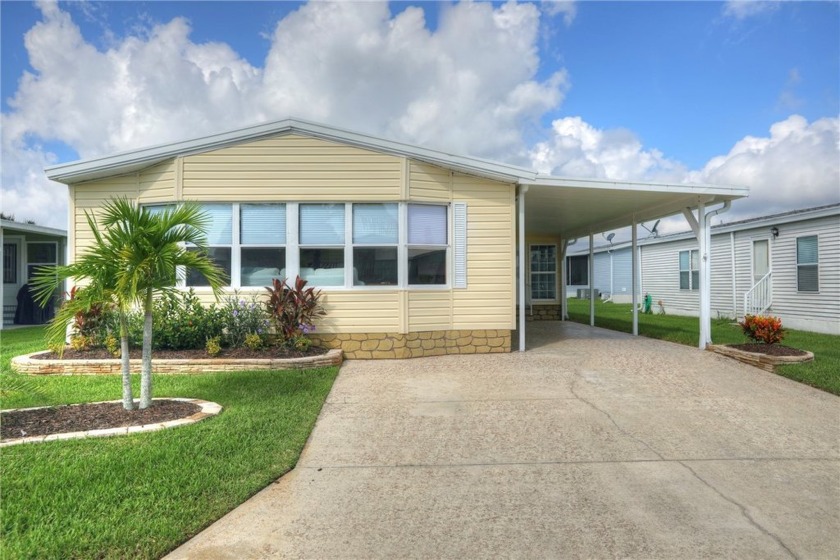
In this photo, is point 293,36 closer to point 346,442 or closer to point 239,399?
point 239,399

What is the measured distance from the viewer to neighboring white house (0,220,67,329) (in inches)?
593

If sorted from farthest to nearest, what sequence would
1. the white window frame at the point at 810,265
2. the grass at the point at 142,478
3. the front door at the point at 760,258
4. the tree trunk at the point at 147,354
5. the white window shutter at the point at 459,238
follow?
the front door at the point at 760,258 → the white window frame at the point at 810,265 → the white window shutter at the point at 459,238 → the tree trunk at the point at 147,354 → the grass at the point at 142,478

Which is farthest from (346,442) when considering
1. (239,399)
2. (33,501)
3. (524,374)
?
(524,374)

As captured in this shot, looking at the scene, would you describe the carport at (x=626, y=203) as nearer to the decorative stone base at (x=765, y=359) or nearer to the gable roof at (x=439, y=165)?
the gable roof at (x=439, y=165)

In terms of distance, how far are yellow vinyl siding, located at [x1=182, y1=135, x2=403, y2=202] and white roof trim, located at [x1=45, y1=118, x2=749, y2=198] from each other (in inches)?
4.9

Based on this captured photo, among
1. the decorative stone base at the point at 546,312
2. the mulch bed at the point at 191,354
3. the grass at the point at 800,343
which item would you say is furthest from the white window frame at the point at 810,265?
the mulch bed at the point at 191,354

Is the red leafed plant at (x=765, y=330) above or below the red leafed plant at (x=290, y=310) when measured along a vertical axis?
below

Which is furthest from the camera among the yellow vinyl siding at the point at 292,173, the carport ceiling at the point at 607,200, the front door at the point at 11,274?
the front door at the point at 11,274

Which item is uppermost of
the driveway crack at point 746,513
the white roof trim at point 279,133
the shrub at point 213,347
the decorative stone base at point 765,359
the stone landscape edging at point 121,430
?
the white roof trim at point 279,133

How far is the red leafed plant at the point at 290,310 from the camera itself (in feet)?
24.7

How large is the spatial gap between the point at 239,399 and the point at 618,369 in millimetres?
5397

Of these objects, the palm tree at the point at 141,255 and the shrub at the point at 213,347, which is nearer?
the palm tree at the point at 141,255

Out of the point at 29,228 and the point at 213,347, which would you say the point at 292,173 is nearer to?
the point at 213,347

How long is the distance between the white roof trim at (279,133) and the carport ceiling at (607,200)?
0.51 metres
